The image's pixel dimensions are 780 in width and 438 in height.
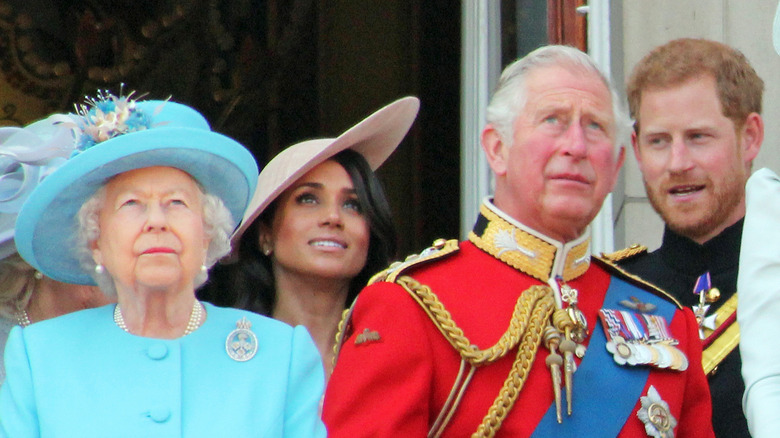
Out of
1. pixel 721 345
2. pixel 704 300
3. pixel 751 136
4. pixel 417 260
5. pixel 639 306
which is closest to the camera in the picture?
pixel 417 260

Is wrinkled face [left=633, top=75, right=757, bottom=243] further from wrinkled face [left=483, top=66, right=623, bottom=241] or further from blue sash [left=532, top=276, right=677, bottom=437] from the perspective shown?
blue sash [left=532, top=276, right=677, bottom=437]

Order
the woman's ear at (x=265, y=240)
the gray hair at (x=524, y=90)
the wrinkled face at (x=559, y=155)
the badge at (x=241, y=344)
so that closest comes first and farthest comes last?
the badge at (x=241, y=344) → the wrinkled face at (x=559, y=155) → the gray hair at (x=524, y=90) → the woman's ear at (x=265, y=240)

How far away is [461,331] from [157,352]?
2.13ft

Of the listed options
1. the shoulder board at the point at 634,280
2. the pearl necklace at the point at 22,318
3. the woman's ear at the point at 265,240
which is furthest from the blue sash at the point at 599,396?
the pearl necklace at the point at 22,318

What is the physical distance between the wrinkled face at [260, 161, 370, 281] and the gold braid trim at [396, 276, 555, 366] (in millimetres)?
692

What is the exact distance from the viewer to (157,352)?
9.12ft

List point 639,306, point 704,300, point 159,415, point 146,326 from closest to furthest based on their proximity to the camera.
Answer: point 159,415
point 146,326
point 639,306
point 704,300

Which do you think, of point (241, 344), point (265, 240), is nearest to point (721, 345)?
point (265, 240)

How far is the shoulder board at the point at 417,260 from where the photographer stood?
3195 mm

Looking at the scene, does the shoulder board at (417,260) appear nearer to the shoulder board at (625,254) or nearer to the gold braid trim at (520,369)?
the gold braid trim at (520,369)

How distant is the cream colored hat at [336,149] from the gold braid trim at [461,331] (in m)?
0.80

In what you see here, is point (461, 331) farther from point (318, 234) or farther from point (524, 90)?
point (318, 234)

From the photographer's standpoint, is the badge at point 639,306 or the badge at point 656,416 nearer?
the badge at point 656,416

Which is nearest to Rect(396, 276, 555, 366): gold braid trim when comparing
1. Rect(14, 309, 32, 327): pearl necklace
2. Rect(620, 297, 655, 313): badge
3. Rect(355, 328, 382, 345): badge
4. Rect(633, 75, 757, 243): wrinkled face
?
Rect(355, 328, 382, 345): badge
